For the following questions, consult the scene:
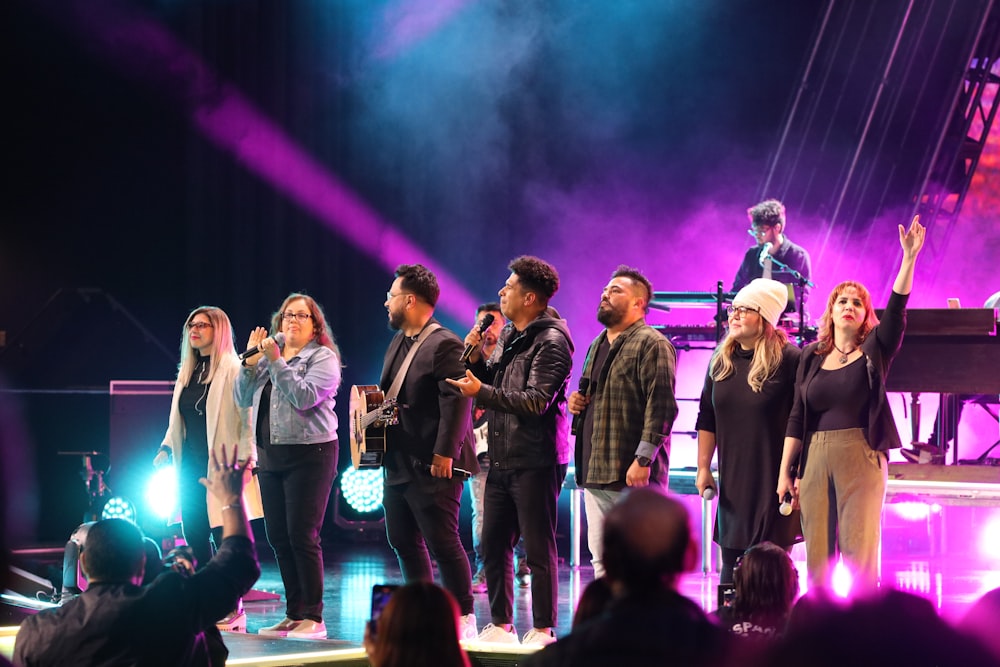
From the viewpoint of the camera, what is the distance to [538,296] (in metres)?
5.17

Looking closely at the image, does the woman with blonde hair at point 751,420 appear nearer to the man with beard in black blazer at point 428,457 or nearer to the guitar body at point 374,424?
the man with beard in black blazer at point 428,457

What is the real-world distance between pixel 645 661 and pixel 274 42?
9.66m

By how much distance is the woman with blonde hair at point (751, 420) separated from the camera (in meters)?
4.62

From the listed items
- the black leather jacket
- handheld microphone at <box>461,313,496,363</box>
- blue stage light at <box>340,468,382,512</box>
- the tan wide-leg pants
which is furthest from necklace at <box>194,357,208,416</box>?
blue stage light at <box>340,468,382,512</box>

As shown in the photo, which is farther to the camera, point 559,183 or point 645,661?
point 559,183

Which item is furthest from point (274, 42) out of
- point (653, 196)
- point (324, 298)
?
point (653, 196)

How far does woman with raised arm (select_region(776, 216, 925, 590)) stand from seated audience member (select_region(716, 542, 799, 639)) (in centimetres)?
114

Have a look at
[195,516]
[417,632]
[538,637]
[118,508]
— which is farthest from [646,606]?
[118,508]

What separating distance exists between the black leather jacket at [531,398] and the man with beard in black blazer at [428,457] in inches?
8.3

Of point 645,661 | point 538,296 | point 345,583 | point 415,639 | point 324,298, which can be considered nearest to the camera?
point 645,661

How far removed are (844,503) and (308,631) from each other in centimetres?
265

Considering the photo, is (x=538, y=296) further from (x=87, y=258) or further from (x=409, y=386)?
(x=87, y=258)

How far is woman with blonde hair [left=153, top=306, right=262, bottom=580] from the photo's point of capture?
5.79 meters

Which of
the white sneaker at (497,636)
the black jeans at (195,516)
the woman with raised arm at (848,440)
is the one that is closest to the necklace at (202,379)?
the black jeans at (195,516)
